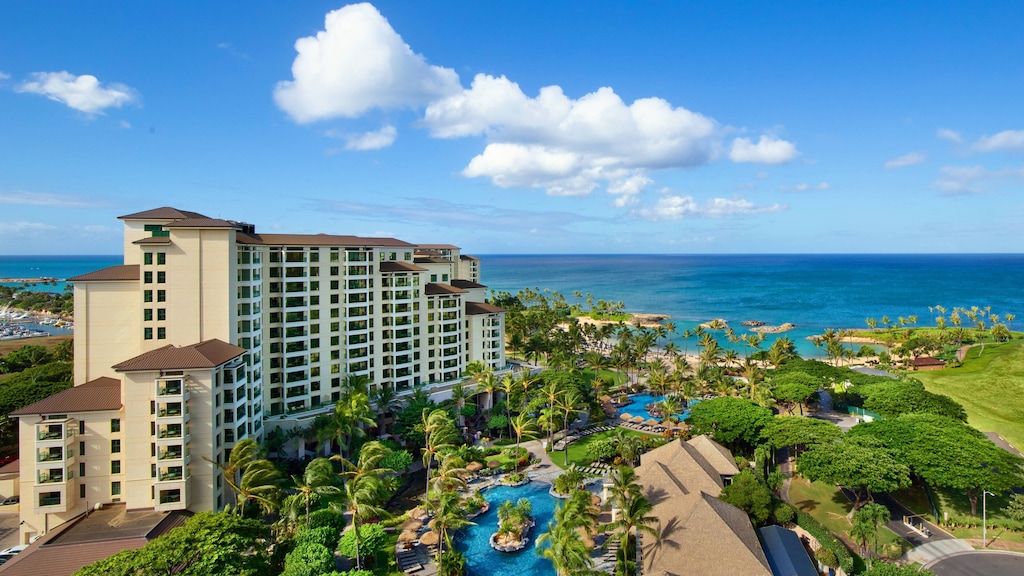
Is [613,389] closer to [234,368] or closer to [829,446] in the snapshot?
[829,446]

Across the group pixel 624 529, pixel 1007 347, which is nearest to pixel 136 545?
pixel 624 529

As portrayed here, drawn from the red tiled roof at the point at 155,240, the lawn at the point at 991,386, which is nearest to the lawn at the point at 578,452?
the red tiled roof at the point at 155,240

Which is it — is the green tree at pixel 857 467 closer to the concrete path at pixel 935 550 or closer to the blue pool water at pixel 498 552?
the concrete path at pixel 935 550

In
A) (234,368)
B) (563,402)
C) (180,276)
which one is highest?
(180,276)

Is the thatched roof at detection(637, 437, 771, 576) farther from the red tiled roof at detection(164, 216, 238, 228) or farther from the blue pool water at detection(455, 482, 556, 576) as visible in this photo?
the red tiled roof at detection(164, 216, 238, 228)

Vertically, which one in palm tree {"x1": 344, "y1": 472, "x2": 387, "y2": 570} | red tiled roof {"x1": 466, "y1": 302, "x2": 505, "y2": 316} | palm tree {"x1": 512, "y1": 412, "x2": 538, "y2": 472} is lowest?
palm tree {"x1": 512, "y1": 412, "x2": 538, "y2": 472}

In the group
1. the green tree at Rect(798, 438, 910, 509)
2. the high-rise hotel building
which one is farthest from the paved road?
the high-rise hotel building
